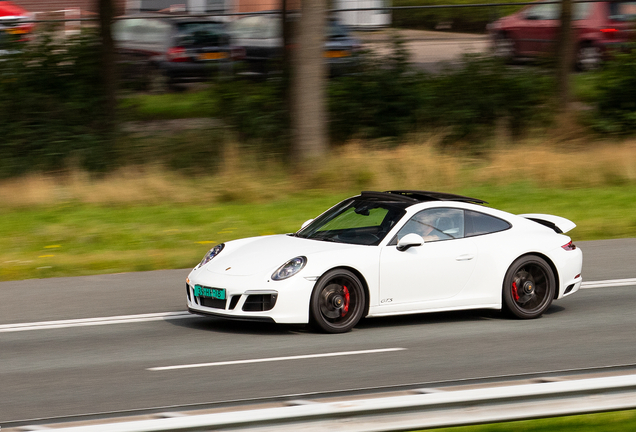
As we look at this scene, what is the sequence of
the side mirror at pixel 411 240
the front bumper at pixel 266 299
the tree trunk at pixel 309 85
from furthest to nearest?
1. the tree trunk at pixel 309 85
2. the side mirror at pixel 411 240
3. the front bumper at pixel 266 299

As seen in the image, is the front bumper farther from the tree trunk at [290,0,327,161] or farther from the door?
the tree trunk at [290,0,327,161]

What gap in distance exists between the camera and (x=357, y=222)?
9445 mm

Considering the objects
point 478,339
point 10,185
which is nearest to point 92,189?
point 10,185

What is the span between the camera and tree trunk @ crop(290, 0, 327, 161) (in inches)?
738

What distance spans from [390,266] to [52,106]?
1466cm

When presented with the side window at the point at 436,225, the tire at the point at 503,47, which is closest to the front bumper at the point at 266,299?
the side window at the point at 436,225

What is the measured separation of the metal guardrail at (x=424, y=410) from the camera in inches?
178

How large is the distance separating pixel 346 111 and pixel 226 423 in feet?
60.1

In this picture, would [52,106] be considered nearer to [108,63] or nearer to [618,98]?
[108,63]

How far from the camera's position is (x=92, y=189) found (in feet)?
58.9

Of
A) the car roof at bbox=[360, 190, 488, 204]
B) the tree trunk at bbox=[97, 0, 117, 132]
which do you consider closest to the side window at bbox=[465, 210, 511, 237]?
the car roof at bbox=[360, 190, 488, 204]

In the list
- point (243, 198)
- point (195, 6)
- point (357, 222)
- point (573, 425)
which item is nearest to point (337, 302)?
point (357, 222)

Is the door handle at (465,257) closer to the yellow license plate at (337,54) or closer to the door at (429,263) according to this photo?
the door at (429,263)

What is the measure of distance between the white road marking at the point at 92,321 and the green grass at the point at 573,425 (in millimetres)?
4973
